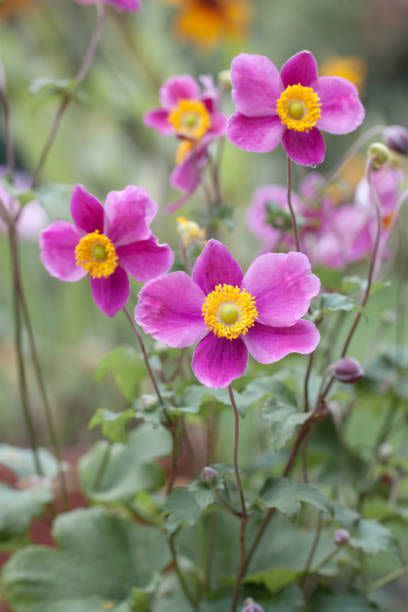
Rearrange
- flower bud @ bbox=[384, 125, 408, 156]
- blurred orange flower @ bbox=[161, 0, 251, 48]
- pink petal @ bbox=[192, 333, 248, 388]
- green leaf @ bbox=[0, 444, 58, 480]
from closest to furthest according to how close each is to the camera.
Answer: pink petal @ bbox=[192, 333, 248, 388], flower bud @ bbox=[384, 125, 408, 156], green leaf @ bbox=[0, 444, 58, 480], blurred orange flower @ bbox=[161, 0, 251, 48]

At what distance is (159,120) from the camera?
0.58m

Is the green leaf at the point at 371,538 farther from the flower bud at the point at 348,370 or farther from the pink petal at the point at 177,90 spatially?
the pink petal at the point at 177,90

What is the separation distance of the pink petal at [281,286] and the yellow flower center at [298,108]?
8 cm

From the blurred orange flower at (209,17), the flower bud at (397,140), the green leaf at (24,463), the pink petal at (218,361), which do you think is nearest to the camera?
the pink petal at (218,361)

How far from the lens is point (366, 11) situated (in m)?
2.62

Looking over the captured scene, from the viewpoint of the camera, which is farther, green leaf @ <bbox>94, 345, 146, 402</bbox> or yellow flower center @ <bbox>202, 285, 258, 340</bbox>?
green leaf @ <bbox>94, 345, 146, 402</bbox>

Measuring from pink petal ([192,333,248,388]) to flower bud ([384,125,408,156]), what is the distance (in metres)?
0.20

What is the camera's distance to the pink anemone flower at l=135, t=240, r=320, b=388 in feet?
1.31

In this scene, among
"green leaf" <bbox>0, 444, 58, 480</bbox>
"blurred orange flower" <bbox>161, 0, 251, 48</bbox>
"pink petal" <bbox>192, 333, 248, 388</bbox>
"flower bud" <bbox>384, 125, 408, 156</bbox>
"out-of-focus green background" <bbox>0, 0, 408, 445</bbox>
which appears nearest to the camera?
"pink petal" <bbox>192, 333, 248, 388</bbox>

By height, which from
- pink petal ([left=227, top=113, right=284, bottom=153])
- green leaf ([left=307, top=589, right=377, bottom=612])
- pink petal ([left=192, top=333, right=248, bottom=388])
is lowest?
green leaf ([left=307, top=589, right=377, bottom=612])

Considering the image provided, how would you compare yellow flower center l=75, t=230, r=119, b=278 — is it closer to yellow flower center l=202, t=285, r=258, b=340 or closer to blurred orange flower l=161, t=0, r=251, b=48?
yellow flower center l=202, t=285, r=258, b=340

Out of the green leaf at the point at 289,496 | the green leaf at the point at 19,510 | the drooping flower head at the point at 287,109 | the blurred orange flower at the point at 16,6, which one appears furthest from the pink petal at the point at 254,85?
the blurred orange flower at the point at 16,6

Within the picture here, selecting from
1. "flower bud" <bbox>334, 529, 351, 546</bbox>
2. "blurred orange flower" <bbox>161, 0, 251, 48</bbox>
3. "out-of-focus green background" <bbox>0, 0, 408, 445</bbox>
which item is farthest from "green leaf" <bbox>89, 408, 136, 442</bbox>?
"blurred orange flower" <bbox>161, 0, 251, 48</bbox>

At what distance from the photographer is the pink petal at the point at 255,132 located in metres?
0.43
